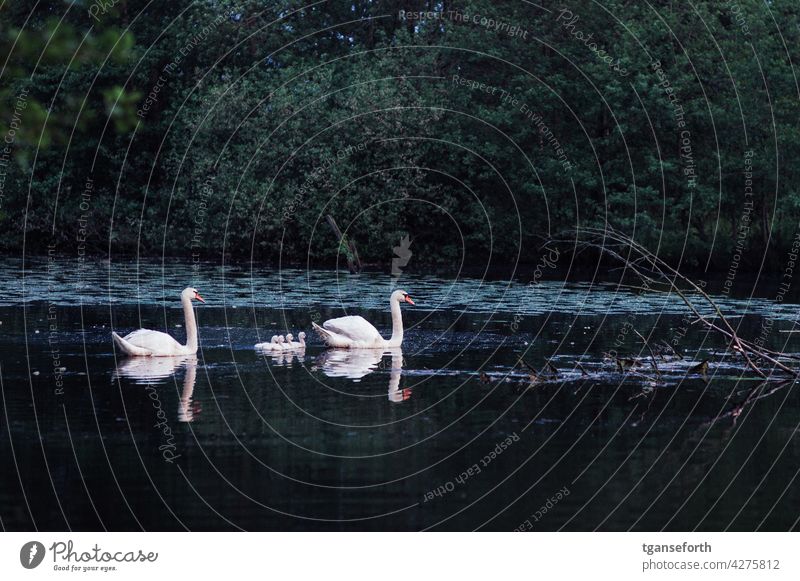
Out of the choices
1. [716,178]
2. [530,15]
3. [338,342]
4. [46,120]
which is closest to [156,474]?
[46,120]

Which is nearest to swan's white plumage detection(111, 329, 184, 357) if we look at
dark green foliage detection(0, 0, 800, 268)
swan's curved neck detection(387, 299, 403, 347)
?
swan's curved neck detection(387, 299, 403, 347)

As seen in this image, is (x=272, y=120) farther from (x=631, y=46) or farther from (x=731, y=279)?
(x=731, y=279)

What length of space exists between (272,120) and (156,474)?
111 feet

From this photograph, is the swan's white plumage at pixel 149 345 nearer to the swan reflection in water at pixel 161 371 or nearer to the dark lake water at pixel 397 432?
the swan reflection in water at pixel 161 371

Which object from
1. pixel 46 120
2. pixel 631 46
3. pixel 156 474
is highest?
pixel 631 46

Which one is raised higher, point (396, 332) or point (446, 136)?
point (446, 136)

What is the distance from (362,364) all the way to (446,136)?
26.5m

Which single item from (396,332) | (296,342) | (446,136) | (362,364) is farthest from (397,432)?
(446,136)

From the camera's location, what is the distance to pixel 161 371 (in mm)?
16953

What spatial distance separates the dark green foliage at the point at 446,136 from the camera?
41.0 metres

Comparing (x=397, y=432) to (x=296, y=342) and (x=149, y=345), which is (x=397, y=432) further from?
(x=296, y=342)

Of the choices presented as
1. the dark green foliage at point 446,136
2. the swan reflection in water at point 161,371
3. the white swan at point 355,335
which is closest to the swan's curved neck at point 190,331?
the swan reflection in water at point 161,371

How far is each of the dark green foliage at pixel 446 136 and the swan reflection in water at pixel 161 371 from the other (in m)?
23.2

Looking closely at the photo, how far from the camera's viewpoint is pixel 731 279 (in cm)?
3741
